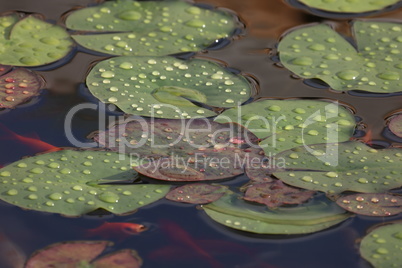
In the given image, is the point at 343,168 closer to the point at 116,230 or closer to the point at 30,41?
the point at 116,230

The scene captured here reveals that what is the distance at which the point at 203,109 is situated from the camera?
1774 mm

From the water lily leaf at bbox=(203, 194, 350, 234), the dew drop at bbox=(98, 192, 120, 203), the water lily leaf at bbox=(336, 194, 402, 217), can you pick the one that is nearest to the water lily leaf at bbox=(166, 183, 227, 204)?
the water lily leaf at bbox=(203, 194, 350, 234)

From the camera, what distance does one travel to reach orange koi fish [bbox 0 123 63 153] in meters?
1.63

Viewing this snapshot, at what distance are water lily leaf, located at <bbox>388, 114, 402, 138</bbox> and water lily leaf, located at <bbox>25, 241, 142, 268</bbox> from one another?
0.85 meters

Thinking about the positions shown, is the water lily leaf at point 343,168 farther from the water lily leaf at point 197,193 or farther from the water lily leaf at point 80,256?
the water lily leaf at point 80,256

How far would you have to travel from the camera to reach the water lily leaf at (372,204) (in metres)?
1.41

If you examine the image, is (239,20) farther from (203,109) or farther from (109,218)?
(109,218)

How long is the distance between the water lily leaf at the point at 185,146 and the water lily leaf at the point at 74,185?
0.04m

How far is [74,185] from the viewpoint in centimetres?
146

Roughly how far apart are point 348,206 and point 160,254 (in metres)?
0.47

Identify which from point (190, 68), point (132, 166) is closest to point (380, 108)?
point (190, 68)

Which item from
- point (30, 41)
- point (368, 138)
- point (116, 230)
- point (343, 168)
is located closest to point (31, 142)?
point (116, 230)

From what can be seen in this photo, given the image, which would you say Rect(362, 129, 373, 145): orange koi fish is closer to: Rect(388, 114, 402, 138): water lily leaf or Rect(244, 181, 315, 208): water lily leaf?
Rect(388, 114, 402, 138): water lily leaf

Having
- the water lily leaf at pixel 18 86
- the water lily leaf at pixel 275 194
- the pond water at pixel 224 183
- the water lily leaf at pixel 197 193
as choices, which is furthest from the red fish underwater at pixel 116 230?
the water lily leaf at pixel 18 86
